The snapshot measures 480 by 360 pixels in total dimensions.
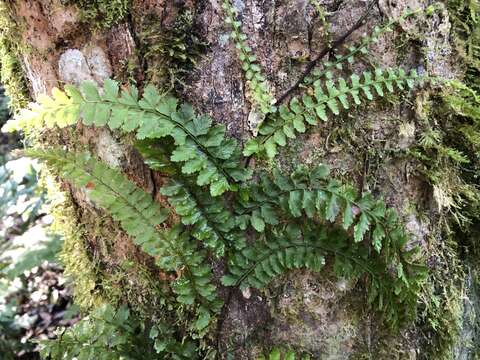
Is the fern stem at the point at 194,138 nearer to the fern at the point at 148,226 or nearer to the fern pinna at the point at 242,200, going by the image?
the fern pinna at the point at 242,200

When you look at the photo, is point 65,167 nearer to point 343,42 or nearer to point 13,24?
point 13,24

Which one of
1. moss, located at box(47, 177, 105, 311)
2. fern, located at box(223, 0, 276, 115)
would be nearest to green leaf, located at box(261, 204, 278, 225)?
fern, located at box(223, 0, 276, 115)

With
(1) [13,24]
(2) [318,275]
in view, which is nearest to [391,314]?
(2) [318,275]

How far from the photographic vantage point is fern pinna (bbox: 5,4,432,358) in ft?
5.03

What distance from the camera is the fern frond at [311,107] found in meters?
1.58

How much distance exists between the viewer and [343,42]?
1.62m

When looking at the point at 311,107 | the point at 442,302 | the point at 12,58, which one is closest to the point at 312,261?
the point at 311,107

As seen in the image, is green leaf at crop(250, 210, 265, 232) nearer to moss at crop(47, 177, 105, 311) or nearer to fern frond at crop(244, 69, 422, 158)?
fern frond at crop(244, 69, 422, 158)

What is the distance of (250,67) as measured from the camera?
155 centimetres

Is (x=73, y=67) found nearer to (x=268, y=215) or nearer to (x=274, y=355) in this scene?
Answer: (x=268, y=215)

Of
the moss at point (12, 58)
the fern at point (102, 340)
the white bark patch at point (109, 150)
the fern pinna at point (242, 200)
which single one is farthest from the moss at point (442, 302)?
the moss at point (12, 58)

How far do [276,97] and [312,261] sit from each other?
2.05 ft

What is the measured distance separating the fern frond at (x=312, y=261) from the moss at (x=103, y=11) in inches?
37.6

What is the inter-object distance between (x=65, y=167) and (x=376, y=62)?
119cm
